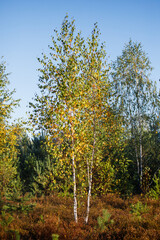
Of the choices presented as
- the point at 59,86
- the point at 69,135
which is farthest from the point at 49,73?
the point at 69,135

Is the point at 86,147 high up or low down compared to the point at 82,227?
up

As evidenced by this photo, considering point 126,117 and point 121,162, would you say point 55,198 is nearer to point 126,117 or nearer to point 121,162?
point 121,162

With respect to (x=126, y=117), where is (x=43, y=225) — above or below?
below

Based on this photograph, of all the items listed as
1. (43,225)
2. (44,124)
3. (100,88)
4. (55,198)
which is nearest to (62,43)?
(100,88)

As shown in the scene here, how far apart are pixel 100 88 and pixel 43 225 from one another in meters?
5.81

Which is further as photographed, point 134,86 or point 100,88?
point 134,86

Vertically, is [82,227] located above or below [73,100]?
below

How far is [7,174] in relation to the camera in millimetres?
13336

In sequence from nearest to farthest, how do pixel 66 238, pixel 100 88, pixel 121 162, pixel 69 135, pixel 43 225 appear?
pixel 66 238 < pixel 43 225 < pixel 69 135 < pixel 100 88 < pixel 121 162

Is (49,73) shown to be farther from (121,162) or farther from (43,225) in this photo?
(121,162)

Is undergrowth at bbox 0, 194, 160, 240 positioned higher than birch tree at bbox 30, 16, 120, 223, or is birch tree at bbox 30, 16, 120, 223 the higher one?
birch tree at bbox 30, 16, 120, 223

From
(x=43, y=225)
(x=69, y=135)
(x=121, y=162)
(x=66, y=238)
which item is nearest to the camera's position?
(x=66, y=238)

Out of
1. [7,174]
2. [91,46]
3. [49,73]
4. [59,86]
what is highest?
[91,46]

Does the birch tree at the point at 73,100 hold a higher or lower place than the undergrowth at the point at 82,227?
higher
